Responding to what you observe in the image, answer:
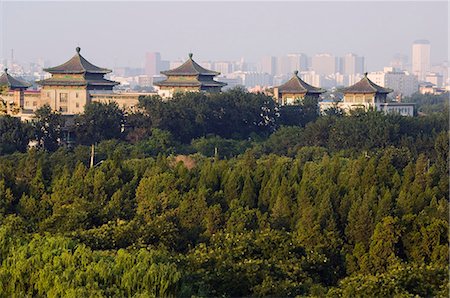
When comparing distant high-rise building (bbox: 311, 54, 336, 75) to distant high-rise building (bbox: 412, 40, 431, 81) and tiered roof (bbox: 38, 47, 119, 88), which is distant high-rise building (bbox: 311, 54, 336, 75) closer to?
distant high-rise building (bbox: 412, 40, 431, 81)

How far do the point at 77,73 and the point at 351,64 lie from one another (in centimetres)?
8169

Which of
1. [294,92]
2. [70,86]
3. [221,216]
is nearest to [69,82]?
[70,86]

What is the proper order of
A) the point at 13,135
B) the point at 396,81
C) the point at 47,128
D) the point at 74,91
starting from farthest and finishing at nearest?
the point at 396,81, the point at 74,91, the point at 47,128, the point at 13,135

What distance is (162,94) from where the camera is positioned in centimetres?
3180

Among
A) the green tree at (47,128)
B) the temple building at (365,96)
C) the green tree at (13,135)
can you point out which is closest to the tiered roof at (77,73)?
the green tree at (47,128)

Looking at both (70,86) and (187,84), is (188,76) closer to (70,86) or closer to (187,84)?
(187,84)

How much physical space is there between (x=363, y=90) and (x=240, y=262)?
21406 mm

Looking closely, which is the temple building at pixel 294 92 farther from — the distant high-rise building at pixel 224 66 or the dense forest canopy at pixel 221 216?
the distant high-rise building at pixel 224 66

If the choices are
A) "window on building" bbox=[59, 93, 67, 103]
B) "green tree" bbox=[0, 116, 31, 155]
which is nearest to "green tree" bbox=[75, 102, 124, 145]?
"green tree" bbox=[0, 116, 31, 155]

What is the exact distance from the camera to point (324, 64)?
10944 cm

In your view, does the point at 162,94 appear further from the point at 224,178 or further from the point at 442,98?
the point at 442,98

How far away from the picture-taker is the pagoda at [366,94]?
3123 centimetres

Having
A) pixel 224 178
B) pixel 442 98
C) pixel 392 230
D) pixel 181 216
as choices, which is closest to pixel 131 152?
pixel 224 178

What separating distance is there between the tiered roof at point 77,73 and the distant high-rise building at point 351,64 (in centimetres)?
7935
